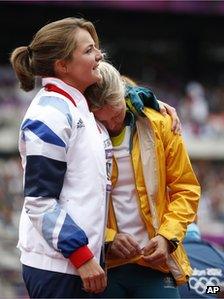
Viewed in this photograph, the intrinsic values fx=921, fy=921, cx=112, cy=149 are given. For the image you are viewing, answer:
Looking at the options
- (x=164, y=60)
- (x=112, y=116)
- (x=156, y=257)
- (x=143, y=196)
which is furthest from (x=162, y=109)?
(x=164, y=60)

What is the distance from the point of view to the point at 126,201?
3363 millimetres

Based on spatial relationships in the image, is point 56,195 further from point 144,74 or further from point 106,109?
point 144,74

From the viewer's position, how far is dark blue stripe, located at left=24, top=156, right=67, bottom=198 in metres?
3.02

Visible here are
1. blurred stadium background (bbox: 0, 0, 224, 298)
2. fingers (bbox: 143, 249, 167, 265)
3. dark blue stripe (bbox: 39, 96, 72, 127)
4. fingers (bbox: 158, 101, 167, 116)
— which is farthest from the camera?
blurred stadium background (bbox: 0, 0, 224, 298)

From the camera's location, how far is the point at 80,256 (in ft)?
9.80

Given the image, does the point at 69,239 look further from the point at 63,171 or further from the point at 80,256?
the point at 63,171

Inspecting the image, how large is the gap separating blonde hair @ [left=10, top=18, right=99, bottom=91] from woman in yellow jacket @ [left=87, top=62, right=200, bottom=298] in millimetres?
208

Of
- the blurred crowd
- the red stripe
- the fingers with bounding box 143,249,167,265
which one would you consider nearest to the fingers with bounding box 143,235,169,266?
the fingers with bounding box 143,249,167,265

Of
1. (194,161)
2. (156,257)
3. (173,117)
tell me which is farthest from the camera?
(194,161)

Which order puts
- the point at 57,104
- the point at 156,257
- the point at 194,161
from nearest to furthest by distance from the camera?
1. the point at 57,104
2. the point at 156,257
3. the point at 194,161

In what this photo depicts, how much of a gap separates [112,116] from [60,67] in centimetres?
29

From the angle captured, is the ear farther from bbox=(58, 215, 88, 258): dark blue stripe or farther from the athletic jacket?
bbox=(58, 215, 88, 258): dark blue stripe

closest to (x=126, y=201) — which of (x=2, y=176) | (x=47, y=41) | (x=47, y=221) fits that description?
(x=47, y=221)

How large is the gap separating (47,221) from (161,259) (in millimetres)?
486
